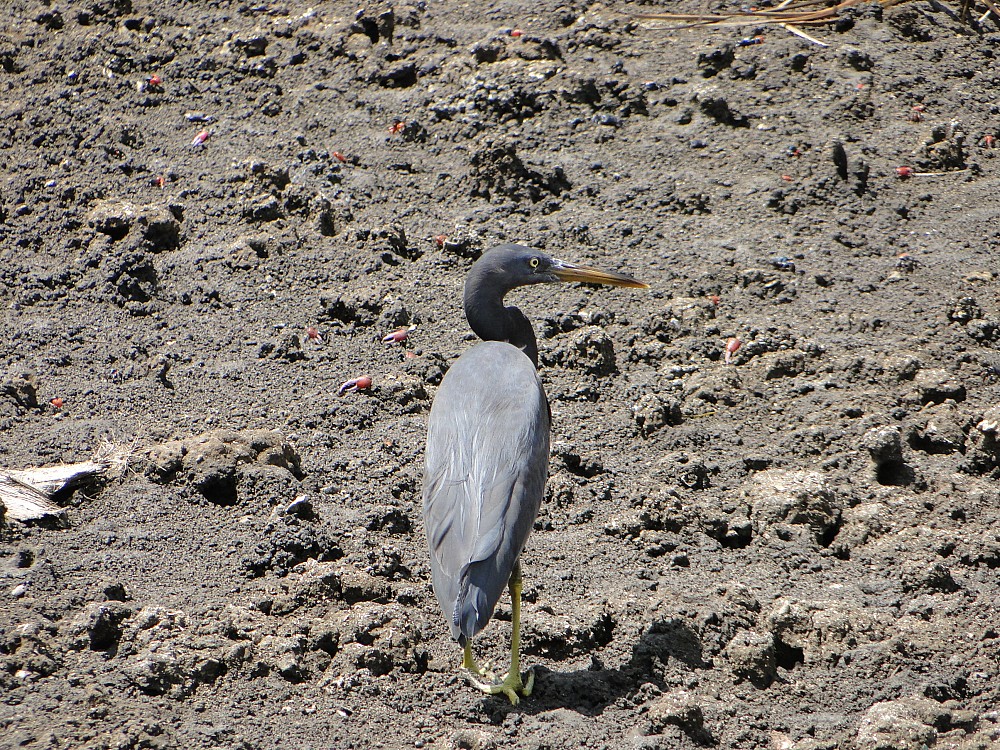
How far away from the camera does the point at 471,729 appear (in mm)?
3391

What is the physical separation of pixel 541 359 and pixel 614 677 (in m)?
1.97

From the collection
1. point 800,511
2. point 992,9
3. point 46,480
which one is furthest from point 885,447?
point 992,9

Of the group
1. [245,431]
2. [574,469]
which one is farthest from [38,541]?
[574,469]

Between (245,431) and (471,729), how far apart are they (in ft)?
5.97

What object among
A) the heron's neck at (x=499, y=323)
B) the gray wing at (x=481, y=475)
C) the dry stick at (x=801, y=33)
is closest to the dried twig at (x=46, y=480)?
the gray wing at (x=481, y=475)

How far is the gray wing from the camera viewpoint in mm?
3412

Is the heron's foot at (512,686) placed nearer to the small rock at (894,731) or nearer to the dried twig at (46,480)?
the small rock at (894,731)

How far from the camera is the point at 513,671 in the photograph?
3.59 metres

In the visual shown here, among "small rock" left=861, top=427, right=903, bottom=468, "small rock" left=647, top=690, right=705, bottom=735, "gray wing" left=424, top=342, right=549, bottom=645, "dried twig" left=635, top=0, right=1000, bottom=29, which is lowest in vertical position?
"small rock" left=647, top=690, right=705, bottom=735

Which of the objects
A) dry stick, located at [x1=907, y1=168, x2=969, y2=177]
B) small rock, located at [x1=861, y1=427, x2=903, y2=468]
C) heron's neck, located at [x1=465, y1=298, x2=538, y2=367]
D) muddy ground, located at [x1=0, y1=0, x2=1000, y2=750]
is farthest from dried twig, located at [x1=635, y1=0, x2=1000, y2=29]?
small rock, located at [x1=861, y1=427, x2=903, y2=468]

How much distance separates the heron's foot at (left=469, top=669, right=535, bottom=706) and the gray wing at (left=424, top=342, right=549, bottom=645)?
0.31 m

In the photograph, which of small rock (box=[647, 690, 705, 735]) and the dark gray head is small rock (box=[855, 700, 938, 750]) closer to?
small rock (box=[647, 690, 705, 735])

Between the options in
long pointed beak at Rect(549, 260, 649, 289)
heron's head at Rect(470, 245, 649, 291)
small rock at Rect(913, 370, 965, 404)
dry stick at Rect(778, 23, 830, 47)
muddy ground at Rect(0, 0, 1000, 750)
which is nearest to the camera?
muddy ground at Rect(0, 0, 1000, 750)

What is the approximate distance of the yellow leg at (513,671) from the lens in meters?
3.51
